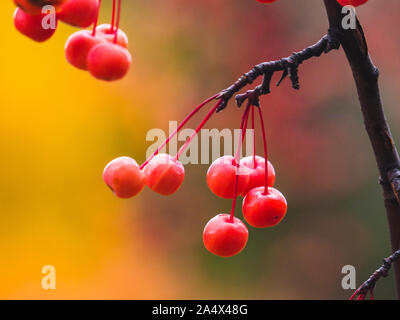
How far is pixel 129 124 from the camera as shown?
6.44 feet

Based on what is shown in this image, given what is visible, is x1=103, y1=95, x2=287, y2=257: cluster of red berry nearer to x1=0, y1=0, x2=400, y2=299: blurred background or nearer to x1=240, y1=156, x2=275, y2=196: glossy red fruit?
x1=240, y1=156, x2=275, y2=196: glossy red fruit

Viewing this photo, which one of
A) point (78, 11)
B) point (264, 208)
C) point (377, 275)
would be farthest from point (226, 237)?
point (78, 11)

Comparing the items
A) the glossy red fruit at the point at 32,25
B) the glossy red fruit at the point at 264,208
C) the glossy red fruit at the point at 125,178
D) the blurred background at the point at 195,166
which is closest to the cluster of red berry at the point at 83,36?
the glossy red fruit at the point at 32,25

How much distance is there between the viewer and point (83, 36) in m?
0.54

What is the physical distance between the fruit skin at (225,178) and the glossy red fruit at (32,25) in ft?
0.78

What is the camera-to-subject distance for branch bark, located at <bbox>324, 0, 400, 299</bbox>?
23.4 inches

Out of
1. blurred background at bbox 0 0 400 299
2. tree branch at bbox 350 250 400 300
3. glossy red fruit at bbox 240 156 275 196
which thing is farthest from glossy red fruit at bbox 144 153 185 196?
blurred background at bbox 0 0 400 299

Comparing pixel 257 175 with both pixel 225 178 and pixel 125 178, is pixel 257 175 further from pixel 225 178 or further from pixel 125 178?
pixel 125 178
